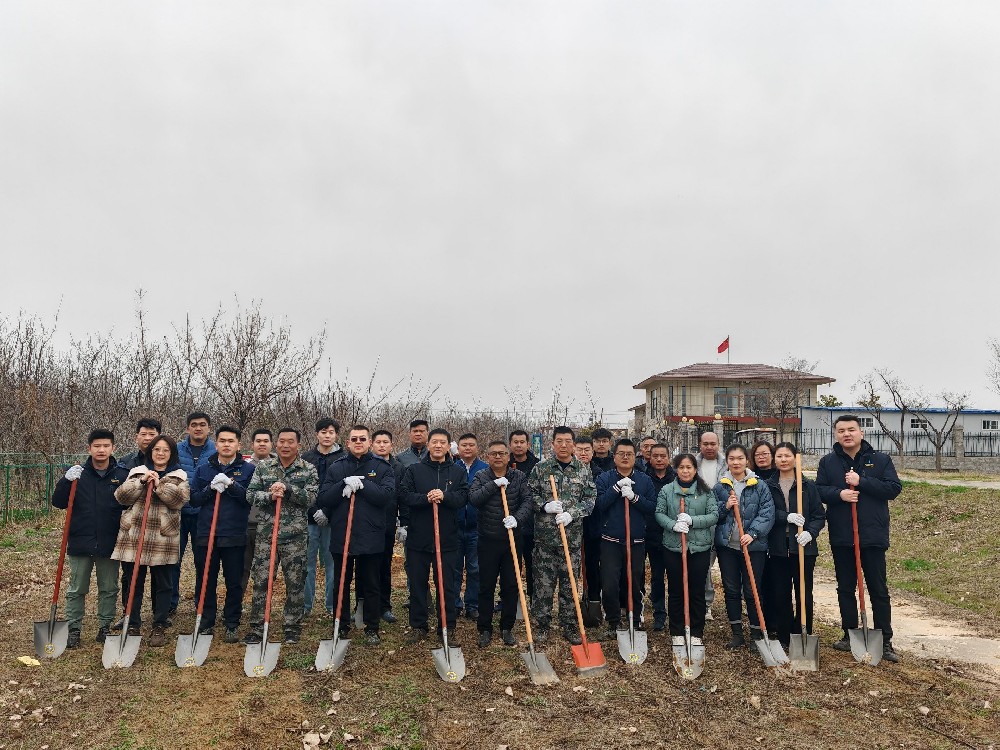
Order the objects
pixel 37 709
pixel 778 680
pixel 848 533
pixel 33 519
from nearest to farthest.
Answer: pixel 37 709 → pixel 778 680 → pixel 848 533 → pixel 33 519

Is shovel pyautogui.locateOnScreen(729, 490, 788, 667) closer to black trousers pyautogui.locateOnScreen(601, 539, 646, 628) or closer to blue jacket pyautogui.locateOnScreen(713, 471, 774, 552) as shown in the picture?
blue jacket pyautogui.locateOnScreen(713, 471, 774, 552)

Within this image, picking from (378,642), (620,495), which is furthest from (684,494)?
(378,642)

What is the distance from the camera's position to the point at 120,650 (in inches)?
221

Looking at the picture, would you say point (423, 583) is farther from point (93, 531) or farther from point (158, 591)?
point (93, 531)

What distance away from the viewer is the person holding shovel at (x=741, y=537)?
621 cm

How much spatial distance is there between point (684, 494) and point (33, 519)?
12537mm

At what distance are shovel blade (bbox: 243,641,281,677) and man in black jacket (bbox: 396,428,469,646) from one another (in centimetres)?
129

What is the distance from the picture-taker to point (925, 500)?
50.1ft

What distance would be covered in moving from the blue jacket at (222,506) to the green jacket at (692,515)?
12.8 feet

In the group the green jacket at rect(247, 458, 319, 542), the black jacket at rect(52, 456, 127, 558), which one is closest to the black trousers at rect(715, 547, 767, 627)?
the green jacket at rect(247, 458, 319, 542)

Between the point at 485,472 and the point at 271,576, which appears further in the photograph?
the point at 485,472

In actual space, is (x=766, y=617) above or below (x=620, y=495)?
below

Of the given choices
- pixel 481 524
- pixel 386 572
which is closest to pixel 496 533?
pixel 481 524

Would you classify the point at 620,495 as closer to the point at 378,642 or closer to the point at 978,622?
the point at 378,642
